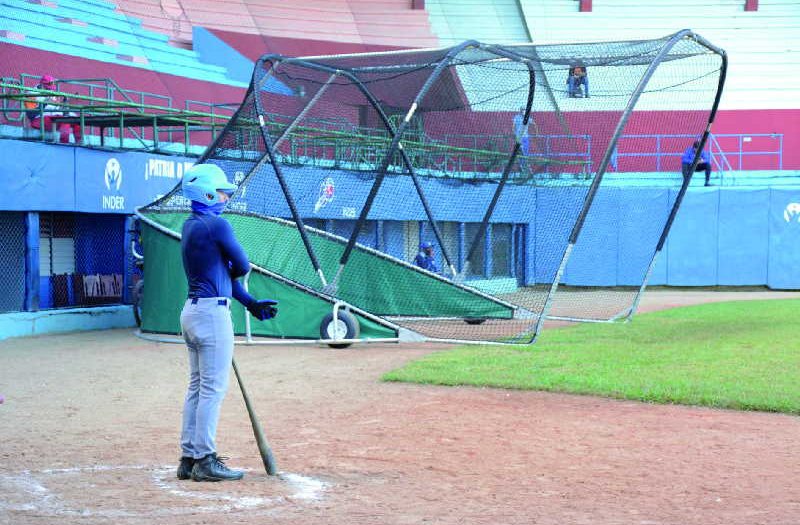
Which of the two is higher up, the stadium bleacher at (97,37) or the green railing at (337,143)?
the stadium bleacher at (97,37)

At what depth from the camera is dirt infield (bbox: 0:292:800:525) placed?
5.77 m

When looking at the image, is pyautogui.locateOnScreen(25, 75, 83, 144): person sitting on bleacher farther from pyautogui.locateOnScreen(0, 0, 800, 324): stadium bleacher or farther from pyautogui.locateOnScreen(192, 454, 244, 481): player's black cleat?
pyautogui.locateOnScreen(192, 454, 244, 481): player's black cleat

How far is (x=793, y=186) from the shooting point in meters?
30.2

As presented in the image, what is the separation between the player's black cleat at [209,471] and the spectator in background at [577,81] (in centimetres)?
1077

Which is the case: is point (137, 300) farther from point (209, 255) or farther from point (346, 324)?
point (209, 255)

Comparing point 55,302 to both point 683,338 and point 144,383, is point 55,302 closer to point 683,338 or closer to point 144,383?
point 144,383

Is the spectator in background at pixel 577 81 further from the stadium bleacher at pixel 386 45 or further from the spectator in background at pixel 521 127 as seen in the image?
the spectator in background at pixel 521 127

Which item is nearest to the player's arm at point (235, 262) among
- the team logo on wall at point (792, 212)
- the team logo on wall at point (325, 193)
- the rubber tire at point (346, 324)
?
the rubber tire at point (346, 324)

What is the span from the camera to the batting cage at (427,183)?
566 inches

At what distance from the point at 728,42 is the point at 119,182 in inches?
1041

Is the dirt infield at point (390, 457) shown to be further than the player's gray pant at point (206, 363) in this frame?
No

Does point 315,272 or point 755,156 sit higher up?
point 755,156

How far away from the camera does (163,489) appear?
20.5 ft

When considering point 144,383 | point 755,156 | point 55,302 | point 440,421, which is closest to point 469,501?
point 440,421
